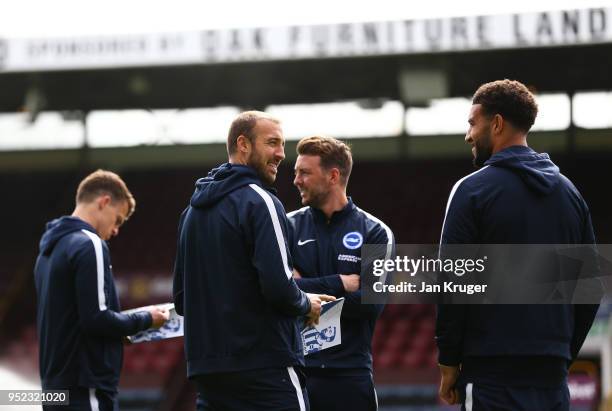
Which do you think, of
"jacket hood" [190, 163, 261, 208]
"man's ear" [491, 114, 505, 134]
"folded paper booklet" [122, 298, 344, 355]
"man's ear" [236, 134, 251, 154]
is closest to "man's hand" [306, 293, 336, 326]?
"folded paper booklet" [122, 298, 344, 355]

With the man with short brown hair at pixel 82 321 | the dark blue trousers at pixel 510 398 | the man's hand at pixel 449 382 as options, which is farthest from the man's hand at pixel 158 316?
the dark blue trousers at pixel 510 398

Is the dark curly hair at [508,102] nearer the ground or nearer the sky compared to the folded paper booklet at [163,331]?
nearer the sky

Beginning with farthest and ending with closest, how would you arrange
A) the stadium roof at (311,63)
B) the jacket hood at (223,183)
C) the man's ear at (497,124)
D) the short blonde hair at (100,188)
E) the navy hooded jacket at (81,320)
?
the stadium roof at (311,63)
the short blonde hair at (100,188)
the navy hooded jacket at (81,320)
the jacket hood at (223,183)
the man's ear at (497,124)

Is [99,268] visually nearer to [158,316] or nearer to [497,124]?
[158,316]

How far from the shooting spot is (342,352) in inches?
187

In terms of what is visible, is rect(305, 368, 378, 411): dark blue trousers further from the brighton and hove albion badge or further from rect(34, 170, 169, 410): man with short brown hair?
rect(34, 170, 169, 410): man with short brown hair

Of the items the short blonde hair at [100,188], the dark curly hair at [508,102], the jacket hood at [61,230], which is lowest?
the jacket hood at [61,230]

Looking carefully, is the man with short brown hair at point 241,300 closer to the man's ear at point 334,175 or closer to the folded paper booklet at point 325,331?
the folded paper booklet at point 325,331

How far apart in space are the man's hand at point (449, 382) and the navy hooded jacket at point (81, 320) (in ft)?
6.11

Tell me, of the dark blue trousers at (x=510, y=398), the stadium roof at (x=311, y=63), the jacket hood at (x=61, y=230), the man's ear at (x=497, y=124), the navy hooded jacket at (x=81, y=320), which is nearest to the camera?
the dark blue trousers at (x=510, y=398)

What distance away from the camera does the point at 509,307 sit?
3639 millimetres

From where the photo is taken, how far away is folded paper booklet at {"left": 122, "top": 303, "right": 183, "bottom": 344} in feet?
16.5

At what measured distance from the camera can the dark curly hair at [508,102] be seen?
12.5 ft

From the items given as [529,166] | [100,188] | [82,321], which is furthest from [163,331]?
[529,166]
